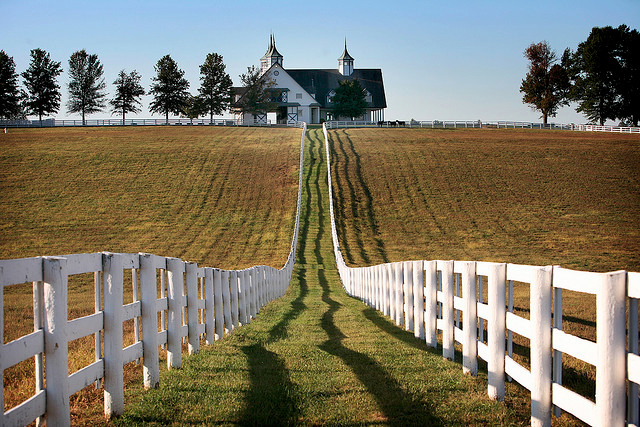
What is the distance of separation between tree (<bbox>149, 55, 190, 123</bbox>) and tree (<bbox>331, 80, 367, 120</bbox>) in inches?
1006

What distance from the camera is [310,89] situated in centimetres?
10412

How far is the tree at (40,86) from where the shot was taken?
344ft

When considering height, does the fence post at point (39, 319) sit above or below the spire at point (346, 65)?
below

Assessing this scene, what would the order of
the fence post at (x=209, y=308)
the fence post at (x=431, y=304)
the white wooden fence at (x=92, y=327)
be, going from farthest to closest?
1. the fence post at (x=209, y=308)
2. the fence post at (x=431, y=304)
3. the white wooden fence at (x=92, y=327)

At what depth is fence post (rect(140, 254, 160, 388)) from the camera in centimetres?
605

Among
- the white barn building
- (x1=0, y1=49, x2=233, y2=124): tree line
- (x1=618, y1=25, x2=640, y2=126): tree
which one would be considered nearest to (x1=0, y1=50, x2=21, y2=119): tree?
(x1=0, y1=49, x2=233, y2=124): tree line

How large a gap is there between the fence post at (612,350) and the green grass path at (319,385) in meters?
1.16

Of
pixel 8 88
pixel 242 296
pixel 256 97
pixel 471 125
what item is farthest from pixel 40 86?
pixel 242 296

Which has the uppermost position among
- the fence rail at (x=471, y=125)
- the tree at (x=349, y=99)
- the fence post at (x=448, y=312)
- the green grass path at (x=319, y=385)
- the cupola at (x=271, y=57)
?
the cupola at (x=271, y=57)

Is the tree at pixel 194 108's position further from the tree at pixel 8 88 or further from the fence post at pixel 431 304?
the fence post at pixel 431 304

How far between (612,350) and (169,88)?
106 metres

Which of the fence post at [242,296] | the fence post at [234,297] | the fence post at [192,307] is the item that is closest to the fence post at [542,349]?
the fence post at [192,307]

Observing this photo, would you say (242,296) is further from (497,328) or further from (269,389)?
(497,328)

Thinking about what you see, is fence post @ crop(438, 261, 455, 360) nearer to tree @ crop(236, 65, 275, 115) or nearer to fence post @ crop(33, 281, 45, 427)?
fence post @ crop(33, 281, 45, 427)
